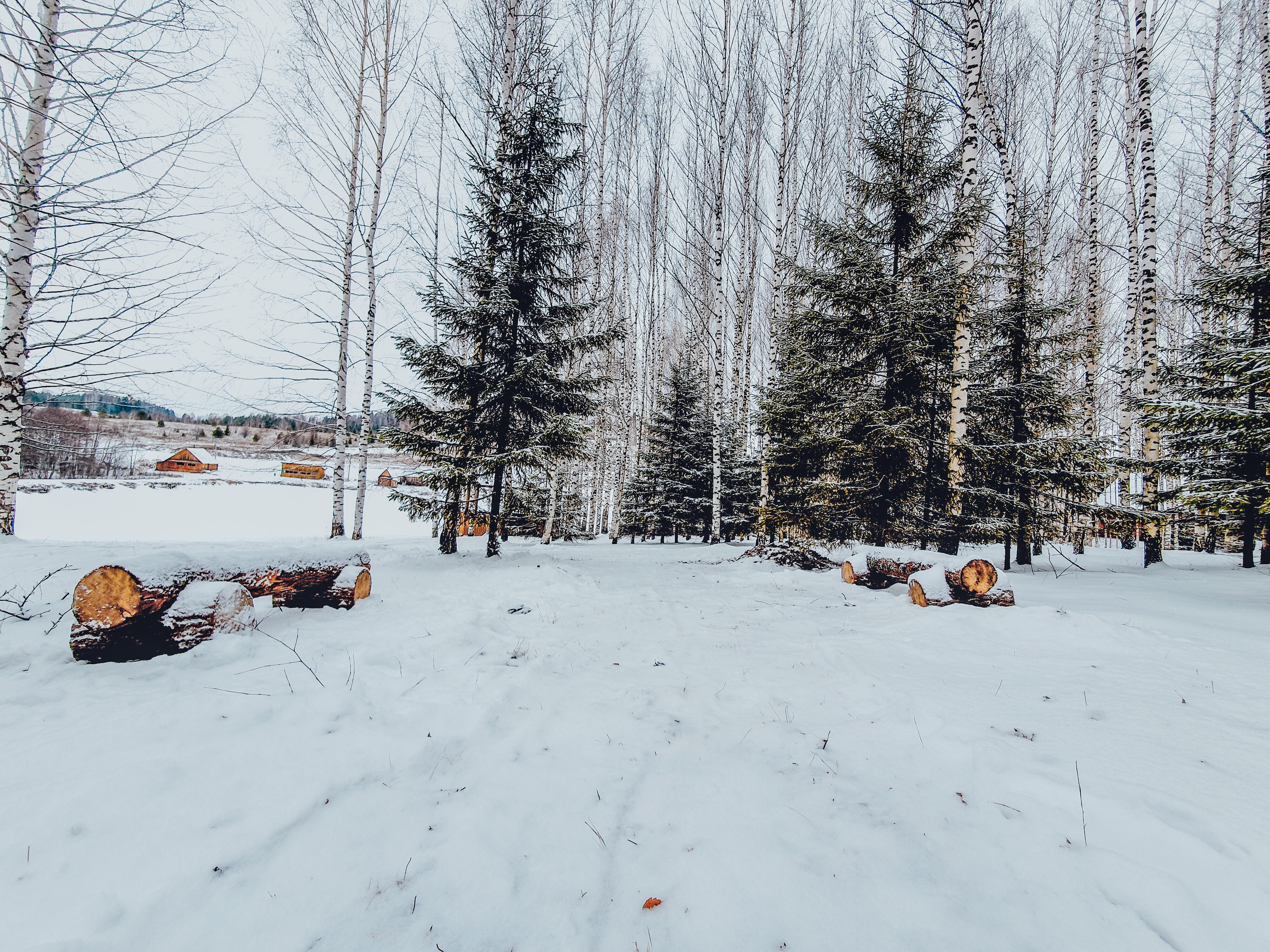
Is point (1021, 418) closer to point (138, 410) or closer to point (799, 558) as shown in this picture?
point (799, 558)

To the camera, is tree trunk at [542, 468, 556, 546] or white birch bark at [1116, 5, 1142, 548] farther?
tree trunk at [542, 468, 556, 546]

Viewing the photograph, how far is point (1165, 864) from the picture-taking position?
1.59 meters

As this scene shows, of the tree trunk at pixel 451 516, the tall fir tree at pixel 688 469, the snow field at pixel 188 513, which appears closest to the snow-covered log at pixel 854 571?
the tree trunk at pixel 451 516

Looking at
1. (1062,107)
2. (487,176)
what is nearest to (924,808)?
(487,176)

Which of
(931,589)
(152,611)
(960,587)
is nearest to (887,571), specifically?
(931,589)

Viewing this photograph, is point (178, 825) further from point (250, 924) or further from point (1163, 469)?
point (1163, 469)

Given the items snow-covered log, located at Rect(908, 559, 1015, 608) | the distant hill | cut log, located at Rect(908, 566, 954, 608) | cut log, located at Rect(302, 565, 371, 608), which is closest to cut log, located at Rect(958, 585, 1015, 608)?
snow-covered log, located at Rect(908, 559, 1015, 608)

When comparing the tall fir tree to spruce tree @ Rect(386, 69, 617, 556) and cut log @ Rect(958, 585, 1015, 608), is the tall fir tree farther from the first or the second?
cut log @ Rect(958, 585, 1015, 608)

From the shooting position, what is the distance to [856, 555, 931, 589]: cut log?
20.6 feet

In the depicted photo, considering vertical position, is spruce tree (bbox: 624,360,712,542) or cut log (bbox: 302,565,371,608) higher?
spruce tree (bbox: 624,360,712,542)

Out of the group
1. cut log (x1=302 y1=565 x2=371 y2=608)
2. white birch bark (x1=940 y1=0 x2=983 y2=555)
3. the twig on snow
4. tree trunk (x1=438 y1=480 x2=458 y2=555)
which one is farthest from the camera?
tree trunk (x1=438 y1=480 x2=458 y2=555)

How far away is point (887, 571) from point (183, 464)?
152 ft

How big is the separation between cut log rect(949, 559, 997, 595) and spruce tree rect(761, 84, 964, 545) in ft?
9.03

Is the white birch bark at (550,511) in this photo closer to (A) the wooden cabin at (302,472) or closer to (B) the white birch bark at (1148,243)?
(B) the white birch bark at (1148,243)
